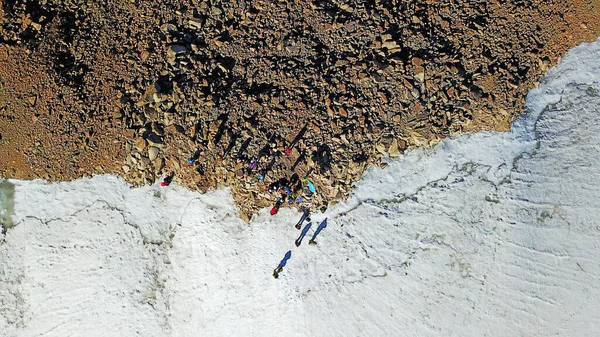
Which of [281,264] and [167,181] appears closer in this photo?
[281,264]

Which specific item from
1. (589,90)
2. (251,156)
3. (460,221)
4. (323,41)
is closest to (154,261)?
(251,156)

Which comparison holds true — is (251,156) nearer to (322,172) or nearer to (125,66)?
(322,172)

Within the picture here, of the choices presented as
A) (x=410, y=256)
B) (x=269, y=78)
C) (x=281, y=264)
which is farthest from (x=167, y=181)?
(x=410, y=256)

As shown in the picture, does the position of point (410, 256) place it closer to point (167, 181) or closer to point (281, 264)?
point (281, 264)

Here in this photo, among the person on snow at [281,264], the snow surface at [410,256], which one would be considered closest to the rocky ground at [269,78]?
the snow surface at [410,256]

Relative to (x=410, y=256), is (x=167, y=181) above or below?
below

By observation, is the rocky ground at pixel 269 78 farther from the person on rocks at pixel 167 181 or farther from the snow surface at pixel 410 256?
the snow surface at pixel 410 256
